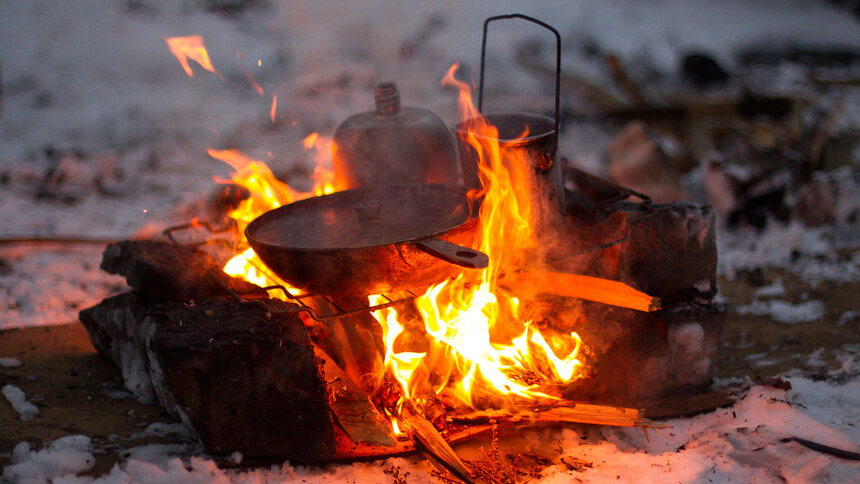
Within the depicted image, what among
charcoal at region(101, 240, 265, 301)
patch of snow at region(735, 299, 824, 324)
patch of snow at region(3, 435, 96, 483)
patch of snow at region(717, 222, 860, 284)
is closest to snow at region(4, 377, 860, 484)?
patch of snow at region(3, 435, 96, 483)

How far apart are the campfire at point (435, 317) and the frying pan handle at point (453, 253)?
0.4 inches

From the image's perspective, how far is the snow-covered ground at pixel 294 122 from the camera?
8.69 feet

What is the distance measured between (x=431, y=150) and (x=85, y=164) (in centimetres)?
454

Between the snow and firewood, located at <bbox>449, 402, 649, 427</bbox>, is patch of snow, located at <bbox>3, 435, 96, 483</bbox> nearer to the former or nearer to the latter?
the snow

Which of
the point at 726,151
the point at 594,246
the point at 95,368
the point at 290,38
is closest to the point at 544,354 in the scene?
the point at 594,246

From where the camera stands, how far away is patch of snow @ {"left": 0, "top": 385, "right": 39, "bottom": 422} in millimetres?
2934

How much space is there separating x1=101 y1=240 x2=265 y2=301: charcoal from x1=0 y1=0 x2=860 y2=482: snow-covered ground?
29.8 inches

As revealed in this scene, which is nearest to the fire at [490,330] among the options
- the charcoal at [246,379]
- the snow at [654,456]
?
the snow at [654,456]

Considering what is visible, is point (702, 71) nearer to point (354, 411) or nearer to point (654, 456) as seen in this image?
point (654, 456)

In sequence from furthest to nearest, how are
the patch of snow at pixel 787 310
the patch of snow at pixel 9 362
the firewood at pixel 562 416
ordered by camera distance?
1. the patch of snow at pixel 787 310
2. the patch of snow at pixel 9 362
3. the firewood at pixel 562 416

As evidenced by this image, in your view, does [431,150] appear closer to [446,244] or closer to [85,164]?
[446,244]

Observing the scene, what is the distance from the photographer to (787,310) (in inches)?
173

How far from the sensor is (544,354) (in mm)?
3031

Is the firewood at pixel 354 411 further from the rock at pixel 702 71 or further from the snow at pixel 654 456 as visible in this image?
the rock at pixel 702 71
